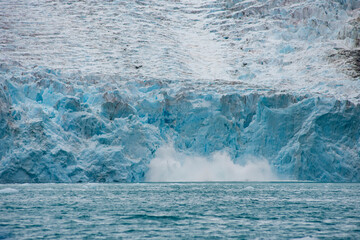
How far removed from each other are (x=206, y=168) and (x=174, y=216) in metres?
16.7

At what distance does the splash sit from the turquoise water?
8614 mm

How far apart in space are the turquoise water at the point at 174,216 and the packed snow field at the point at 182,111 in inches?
236

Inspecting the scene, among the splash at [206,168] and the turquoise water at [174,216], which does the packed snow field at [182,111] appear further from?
the turquoise water at [174,216]

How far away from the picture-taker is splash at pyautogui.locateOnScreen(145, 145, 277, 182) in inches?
1205

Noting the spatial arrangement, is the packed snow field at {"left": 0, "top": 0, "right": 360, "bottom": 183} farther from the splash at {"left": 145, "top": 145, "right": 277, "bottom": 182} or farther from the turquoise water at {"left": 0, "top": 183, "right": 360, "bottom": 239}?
the turquoise water at {"left": 0, "top": 183, "right": 360, "bottom": 239}

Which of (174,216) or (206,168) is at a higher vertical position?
(174,216)

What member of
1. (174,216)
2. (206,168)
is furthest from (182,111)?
(174,216)

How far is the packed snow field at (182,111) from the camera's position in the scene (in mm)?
27406

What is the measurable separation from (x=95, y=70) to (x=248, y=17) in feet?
83.0

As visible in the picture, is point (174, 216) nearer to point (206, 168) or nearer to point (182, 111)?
point (206, 168)

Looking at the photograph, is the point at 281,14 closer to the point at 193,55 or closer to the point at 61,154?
the point at 193,55

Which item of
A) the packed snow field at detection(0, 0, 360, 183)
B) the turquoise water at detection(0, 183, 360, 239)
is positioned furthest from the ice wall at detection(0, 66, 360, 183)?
the turquoise water at detection(0, 183, 360, 239)

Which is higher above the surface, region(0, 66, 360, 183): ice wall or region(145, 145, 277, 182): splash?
region(0, 66, 360, 183): ice wall

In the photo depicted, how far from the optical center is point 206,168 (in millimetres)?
31406
